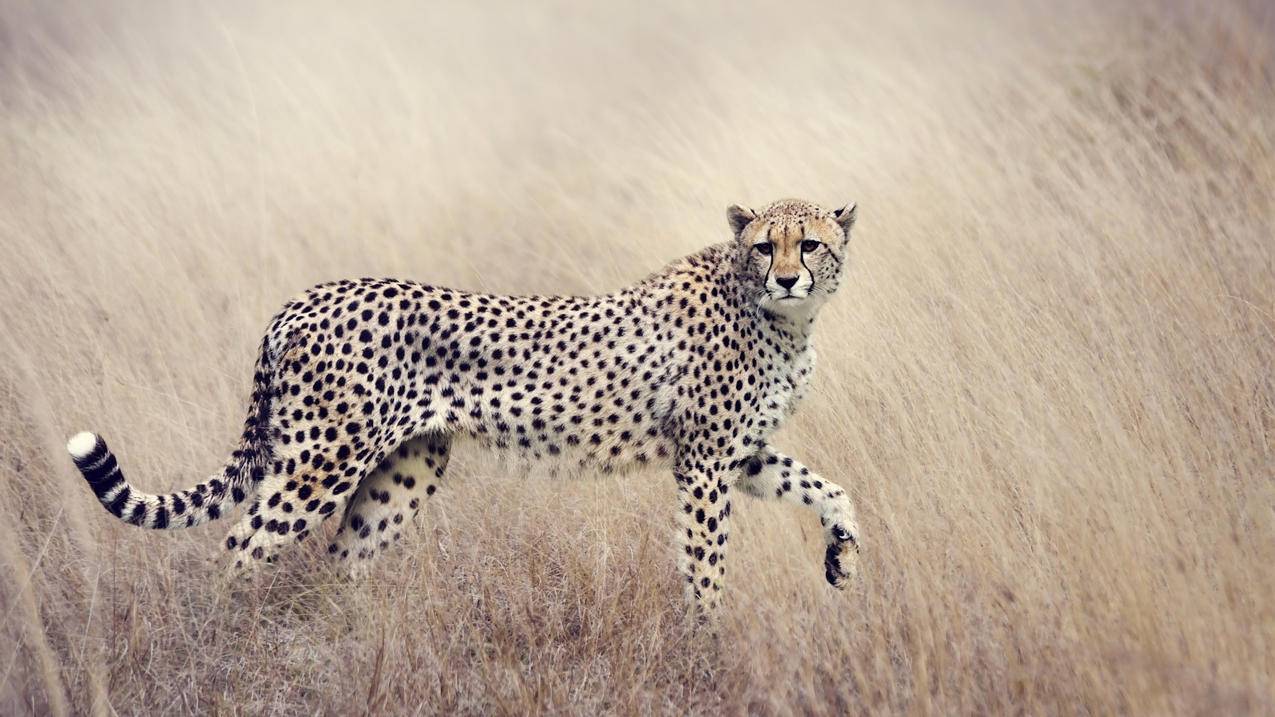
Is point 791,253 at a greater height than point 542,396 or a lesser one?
greater

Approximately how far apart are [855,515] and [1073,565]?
765 millimetres

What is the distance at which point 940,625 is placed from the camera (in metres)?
3.29

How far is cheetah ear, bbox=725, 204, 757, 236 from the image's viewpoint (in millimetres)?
3941

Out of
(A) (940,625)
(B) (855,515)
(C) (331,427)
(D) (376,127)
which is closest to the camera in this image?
(A) (940,625)

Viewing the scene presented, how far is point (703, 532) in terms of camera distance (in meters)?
3.85

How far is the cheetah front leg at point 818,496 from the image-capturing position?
3.89m

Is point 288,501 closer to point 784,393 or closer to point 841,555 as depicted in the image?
point 784,393

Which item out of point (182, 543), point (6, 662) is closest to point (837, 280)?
point (182, 543)

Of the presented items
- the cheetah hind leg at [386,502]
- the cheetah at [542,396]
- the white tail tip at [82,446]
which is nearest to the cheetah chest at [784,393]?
the cheetah at [542,396]

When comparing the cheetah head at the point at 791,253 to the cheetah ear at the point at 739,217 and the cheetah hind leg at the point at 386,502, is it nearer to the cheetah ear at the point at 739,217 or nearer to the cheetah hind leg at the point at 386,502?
the cheetah ear at the point at 739,217

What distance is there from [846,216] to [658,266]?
1.99 meters

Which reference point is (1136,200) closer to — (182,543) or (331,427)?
(331,427)

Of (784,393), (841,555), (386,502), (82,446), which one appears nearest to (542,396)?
(386,502)

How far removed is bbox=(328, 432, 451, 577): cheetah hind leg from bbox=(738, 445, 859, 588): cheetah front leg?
1022 millimetres
